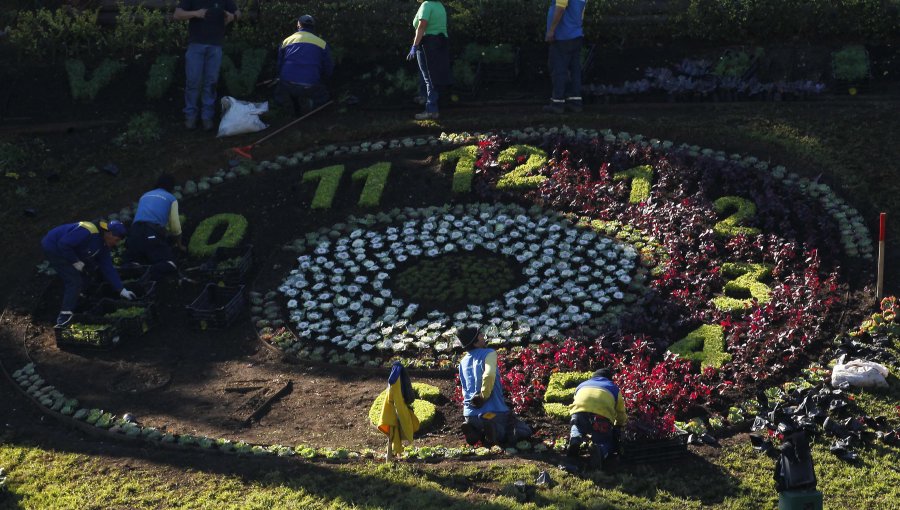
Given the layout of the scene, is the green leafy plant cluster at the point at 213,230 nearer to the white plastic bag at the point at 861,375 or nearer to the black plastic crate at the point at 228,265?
the black plastic crate at the point at 228,265

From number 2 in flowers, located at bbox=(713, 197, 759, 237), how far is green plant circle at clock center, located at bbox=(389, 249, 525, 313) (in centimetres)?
285

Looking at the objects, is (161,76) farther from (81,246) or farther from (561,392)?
(561,392)

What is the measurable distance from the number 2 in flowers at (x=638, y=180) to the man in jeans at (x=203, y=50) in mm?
7043

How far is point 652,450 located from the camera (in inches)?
593

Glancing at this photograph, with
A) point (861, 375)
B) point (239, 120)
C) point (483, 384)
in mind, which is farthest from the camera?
point (239, 120)

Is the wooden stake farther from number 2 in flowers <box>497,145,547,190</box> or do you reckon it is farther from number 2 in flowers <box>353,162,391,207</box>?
number 2 in flowers <box>353,162,391,207</box>

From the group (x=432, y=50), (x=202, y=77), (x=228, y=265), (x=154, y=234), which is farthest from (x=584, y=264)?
(x=202, y=77)

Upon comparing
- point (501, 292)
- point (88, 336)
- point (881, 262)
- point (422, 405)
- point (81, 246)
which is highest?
point (881, 262)

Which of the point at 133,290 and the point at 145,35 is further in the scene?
the point at 145,35

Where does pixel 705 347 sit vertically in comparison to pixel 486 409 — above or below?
above

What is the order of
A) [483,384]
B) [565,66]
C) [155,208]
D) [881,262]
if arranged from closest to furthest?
[483,384] → [881,262] → [155,208] → [565,66]

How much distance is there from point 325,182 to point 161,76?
487cm

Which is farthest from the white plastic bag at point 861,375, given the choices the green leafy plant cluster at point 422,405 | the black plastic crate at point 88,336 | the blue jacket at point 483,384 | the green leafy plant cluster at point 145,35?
the green leafy plant cluster at point 145,35

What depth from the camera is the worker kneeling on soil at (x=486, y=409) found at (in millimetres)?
15602
